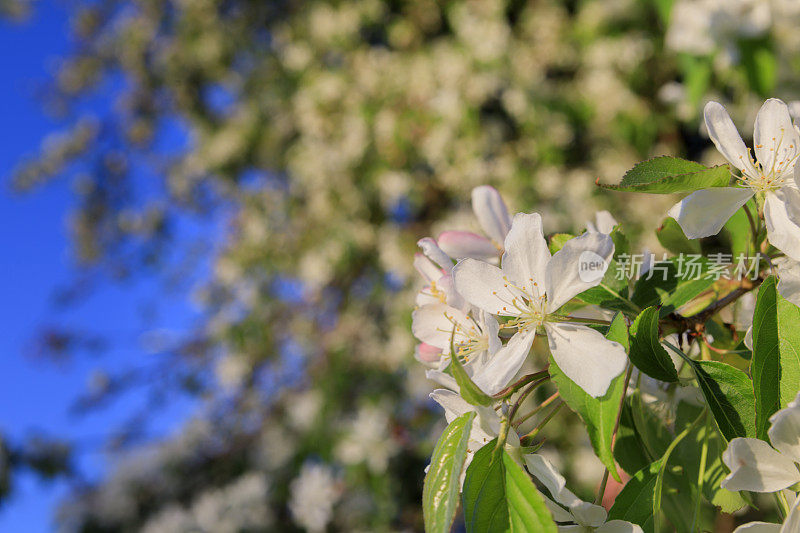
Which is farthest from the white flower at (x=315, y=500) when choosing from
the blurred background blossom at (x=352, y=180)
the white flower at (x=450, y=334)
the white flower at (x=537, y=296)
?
the white flower at (x=537, y=296)

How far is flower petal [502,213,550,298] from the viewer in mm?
472

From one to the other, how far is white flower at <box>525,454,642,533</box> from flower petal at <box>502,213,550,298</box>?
0.14 meters

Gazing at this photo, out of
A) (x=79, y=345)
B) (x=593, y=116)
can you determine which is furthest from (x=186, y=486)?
(x=593, y=116)

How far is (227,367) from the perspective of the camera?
262cm

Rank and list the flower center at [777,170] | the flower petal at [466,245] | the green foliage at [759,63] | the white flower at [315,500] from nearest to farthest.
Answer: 1. the flower center at [777,170]
2. the flower petal at [466,245]
3. the green foliage at [759,63]
4. the white flower at [315,500]

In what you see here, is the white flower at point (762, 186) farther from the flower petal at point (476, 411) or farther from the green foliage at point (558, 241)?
the flower petal at point (476, 411)

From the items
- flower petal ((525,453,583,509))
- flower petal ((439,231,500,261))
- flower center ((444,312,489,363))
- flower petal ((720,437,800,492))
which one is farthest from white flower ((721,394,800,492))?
flower petal ((439,231,500,261))

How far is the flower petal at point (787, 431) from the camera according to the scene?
1.21ft

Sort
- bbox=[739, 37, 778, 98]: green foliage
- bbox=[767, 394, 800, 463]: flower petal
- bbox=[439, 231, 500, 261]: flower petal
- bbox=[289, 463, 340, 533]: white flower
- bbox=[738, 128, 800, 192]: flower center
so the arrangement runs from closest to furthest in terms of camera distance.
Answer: bbox=[767, 394, 800, 463]: flower petal, bbox=[738, 128, 800, 192]: flower center, bbox=[439, 231, 500, 261]: flower petal, bbox=[739, 37, 778, 98]: green foliage, bbox=[289, 463, 340, 533]: white flower

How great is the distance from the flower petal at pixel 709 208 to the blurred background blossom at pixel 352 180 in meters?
1.12

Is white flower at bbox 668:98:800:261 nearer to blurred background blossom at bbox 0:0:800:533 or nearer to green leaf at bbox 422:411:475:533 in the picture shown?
green leaf at bbox 422:411:475:533

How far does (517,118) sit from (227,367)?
1.67 m

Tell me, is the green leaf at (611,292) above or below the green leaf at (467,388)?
above

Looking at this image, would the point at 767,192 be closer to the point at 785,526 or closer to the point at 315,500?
the point at 785,526
